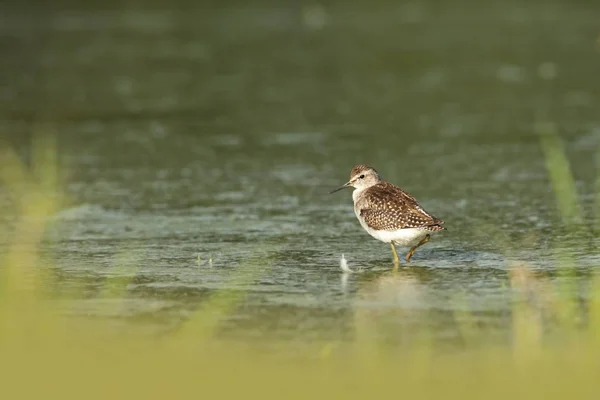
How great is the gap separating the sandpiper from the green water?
206mm

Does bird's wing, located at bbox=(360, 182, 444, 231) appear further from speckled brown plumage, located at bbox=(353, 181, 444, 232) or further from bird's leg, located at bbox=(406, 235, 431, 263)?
bird's leg, located at bbox=(406, 235, 431, 263)

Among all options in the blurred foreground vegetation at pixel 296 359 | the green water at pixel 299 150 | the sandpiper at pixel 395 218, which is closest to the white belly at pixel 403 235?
the sandpiper at pixel 395 218

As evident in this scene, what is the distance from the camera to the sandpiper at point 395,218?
8.96 metres

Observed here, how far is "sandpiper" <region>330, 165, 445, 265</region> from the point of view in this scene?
29.4ft

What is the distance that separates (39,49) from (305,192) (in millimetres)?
13658

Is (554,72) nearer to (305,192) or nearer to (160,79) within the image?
(160,79)

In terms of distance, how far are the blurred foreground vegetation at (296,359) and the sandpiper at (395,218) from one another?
1.20 meters

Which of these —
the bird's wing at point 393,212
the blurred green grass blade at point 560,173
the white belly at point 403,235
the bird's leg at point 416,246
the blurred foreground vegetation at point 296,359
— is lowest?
the blurred foreground vegetation at point 296,359

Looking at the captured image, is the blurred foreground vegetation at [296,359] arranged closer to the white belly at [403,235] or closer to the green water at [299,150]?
the green water at [299,150]

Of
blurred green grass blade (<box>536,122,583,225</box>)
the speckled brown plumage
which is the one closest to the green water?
blurred green grass blade (<box>536,122,583,225</box>)

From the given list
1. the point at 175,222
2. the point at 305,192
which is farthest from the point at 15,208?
the point at 305,192

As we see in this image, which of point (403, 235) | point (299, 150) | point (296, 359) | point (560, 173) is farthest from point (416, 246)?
point (299, 150)

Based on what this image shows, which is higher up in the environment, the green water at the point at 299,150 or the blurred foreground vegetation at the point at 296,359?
the green water at the point at 299,150

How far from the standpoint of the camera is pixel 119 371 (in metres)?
6.26
